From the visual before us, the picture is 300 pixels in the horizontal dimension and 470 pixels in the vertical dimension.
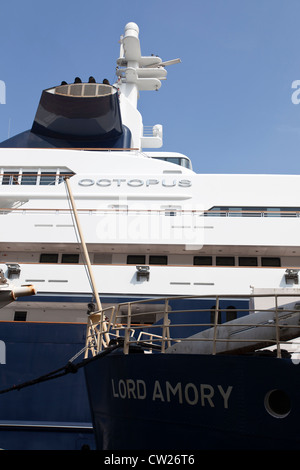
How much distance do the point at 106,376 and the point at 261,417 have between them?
275cm

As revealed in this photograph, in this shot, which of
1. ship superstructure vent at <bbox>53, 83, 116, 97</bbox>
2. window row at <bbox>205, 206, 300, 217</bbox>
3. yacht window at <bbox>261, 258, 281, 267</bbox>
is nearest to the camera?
yacht window at <bbox>261, 258, 281, 267</bbox>

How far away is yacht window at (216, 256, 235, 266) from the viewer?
15.1 m

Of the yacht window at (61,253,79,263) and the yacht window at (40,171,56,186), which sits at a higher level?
the yacht window at (40,171,56,186)

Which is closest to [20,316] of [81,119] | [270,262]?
[270,262]

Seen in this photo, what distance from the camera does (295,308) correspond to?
5.97 m

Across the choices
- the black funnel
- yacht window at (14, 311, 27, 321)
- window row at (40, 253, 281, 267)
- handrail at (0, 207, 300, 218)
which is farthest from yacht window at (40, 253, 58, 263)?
the black funnel

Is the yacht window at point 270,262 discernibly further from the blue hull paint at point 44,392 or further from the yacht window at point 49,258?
the yacht window at point 49,258

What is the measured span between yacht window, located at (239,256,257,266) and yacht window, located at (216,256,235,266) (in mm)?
316

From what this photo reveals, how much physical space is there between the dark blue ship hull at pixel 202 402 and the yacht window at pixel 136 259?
8.32 metres

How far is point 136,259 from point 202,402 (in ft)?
31.9

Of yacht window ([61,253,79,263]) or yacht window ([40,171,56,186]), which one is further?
yacht window ([40,171,56,186])

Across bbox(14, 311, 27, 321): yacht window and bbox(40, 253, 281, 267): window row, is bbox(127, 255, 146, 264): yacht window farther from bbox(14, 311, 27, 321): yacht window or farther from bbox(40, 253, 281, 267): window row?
bbox(14, 311, 27, 321): yacht window

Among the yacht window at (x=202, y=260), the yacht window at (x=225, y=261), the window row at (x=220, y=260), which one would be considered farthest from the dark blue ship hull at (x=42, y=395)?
the yacht window at (x=225, y=261)

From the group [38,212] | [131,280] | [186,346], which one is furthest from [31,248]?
[186,346]
